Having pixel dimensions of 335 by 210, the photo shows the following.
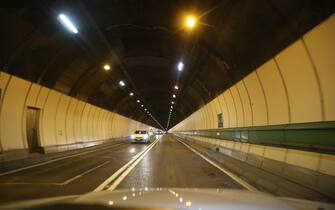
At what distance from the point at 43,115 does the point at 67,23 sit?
10.2 meters

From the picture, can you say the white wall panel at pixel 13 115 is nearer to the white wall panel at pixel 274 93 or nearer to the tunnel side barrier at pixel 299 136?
the tunnel side barrier at pixel 299 136

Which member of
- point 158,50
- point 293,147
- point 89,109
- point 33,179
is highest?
point 158,50

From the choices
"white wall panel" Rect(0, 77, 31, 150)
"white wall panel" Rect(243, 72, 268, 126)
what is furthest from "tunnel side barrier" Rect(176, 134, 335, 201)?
"white wall panel" Rect(0, 77, 31, 150)

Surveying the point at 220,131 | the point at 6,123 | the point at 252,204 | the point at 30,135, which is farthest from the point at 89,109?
the point at 252,204

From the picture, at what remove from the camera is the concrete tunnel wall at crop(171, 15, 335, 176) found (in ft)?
31.9

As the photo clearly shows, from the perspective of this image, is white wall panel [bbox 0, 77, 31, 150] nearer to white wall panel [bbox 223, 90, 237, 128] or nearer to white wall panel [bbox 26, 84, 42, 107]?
white wall panel [bbox 26, 84, 42, 107]

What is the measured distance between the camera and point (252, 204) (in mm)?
A: 3957

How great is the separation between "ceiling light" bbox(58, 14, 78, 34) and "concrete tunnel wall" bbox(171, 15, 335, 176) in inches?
315

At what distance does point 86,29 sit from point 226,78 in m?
8.41

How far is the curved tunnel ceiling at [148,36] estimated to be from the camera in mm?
12641

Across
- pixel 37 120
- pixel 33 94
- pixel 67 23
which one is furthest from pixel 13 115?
pixel 67 23

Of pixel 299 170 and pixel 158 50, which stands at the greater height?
pixel 158 50

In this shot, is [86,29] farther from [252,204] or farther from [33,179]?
[252,204]

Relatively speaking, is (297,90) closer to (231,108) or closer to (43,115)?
(231,108)
